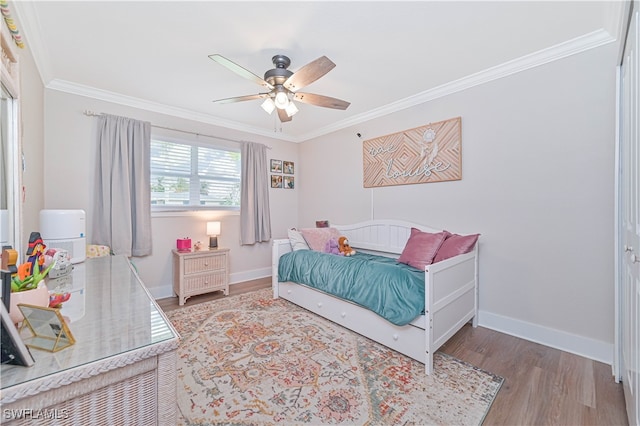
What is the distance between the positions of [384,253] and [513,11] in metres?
2.50

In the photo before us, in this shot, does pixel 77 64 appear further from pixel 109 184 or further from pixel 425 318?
pixel 425 318

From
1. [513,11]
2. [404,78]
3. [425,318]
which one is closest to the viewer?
[513,11]

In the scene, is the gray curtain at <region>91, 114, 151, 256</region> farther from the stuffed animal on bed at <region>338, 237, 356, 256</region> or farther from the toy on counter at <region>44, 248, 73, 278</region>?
the stuffed animal on bed at <region>338, 237, 356, 256</region>

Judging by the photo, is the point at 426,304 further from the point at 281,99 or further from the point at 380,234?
the point at 281,99

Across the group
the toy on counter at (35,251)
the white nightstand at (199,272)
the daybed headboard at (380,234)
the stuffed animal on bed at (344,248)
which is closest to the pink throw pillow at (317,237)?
the stuffed animal on bed at (344,248)

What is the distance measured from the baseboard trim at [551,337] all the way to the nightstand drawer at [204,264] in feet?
9.89

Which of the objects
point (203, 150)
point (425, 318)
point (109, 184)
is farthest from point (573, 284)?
point (109, 184)

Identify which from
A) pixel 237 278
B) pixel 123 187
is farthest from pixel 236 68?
pixel 237 278

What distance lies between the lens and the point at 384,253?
3.38 meters

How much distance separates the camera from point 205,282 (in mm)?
3359

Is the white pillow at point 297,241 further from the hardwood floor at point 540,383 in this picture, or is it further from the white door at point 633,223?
the white door at point 633,223

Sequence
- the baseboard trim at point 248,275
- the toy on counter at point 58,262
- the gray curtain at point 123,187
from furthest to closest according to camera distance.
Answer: the baseboard trim at point 248,275, the gray curtain at point 123,187, the toy on counter at point 58,262

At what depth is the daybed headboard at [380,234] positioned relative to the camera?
3177 millimetres

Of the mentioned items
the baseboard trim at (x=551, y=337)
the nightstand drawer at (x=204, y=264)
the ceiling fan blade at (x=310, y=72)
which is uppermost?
the ceiling fan blade at (x=310, y=72)
